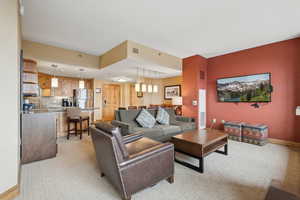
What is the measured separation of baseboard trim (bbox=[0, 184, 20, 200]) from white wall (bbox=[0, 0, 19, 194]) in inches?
1.5

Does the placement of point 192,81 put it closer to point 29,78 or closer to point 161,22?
point 161,22

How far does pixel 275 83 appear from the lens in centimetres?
359

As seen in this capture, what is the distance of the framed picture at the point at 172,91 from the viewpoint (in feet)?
22.7

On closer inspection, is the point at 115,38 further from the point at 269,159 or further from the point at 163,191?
the point at 269,159

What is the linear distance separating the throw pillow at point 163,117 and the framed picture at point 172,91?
3225 millimetres

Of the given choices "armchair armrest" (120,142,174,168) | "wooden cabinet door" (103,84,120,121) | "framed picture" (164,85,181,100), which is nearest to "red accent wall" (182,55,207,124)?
"framed picture" (164,85,181,100)

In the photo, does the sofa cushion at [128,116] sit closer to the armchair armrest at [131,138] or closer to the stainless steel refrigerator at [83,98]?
the armchair armrest at [131,138]

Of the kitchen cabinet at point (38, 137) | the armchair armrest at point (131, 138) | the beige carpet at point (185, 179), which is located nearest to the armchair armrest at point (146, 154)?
the beige carpet at point (185, 179)

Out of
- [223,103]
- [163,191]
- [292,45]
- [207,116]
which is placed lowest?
[163,191]

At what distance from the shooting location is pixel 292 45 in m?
3.36

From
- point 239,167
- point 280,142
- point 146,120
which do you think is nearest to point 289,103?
point 280,142

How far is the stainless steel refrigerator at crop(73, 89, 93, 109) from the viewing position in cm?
632

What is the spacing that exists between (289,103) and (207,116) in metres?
2.20

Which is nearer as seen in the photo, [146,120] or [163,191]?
[163,191]
